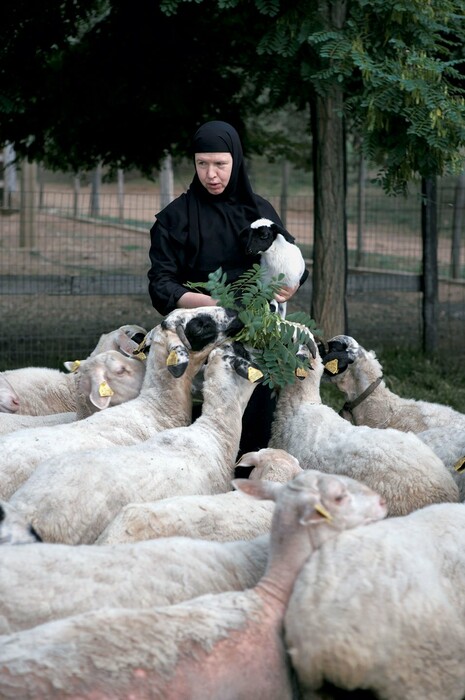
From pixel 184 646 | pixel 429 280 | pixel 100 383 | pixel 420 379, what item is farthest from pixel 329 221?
pixel 184 646

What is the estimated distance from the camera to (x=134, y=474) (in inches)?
179

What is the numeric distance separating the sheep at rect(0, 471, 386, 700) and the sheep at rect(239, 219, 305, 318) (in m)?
2.57

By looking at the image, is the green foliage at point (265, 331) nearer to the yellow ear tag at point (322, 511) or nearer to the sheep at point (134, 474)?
the sheep at point (134, 474)

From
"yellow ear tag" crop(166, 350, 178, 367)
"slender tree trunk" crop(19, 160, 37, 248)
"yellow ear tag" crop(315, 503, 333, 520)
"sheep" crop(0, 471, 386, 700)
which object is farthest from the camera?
"slender tree trunk" crop(19, 160, 37, 248)

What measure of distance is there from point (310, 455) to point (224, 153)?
1887mm

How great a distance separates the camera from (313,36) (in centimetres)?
775

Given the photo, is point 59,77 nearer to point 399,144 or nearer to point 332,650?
point 399,144

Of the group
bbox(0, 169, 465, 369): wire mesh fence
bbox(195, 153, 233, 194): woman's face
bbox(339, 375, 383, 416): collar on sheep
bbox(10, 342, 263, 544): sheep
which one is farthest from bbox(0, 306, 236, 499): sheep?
bbox(0, 169, 465, 369): wire mesh fence

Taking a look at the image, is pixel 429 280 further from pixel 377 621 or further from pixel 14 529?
Answer: pixel 377 621

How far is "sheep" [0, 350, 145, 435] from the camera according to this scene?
6004 mm

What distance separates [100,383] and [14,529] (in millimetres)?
1953

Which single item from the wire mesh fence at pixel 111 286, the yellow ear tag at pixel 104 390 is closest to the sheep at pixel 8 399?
the yellow ear tag at pixel 104 390

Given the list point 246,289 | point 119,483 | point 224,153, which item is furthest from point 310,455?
point 224,153

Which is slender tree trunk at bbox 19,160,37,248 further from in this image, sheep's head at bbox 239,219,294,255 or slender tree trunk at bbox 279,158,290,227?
sheep's head at bbox 239,219,294,255
